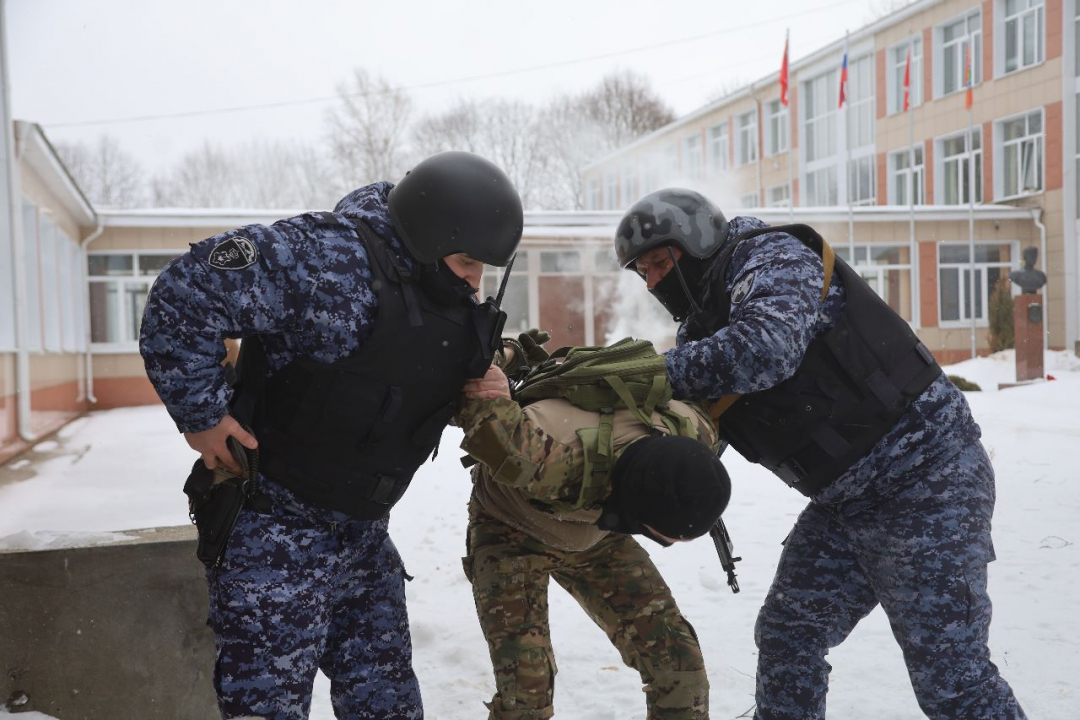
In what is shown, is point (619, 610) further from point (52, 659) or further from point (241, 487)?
point (52, 659)

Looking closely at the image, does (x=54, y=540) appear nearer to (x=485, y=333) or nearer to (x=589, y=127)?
(x=485, y=333)

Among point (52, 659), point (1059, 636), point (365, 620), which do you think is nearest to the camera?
point (365, 620)

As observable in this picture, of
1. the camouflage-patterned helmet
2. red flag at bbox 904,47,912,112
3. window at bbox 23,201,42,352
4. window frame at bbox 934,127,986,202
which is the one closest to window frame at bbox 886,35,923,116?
red flag at bbox 904,47,912,112

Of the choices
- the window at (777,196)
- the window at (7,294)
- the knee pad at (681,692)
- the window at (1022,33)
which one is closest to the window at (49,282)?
the window at (7,294)

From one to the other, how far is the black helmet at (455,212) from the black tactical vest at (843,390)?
2.50 ft

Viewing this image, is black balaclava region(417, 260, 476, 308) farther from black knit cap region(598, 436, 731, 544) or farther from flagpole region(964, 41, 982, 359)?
flagpole region(964, 41, 982, 359)

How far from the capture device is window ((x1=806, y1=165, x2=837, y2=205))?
29000mm

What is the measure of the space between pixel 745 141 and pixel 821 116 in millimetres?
3562

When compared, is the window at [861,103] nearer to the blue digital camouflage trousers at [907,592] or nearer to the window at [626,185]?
the window at [626,185]

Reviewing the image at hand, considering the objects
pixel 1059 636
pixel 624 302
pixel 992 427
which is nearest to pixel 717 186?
pixel 624 302

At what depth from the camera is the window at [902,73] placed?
81.9 feet

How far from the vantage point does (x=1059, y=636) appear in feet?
14.1

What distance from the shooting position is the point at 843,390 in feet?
8.84

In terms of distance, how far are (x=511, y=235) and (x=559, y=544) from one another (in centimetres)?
92
